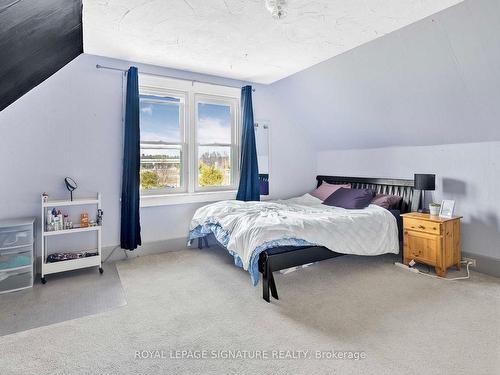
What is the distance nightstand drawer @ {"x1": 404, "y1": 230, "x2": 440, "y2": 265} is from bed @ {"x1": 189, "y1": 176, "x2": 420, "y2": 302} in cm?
13

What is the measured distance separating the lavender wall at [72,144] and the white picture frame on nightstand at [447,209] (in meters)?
3.38

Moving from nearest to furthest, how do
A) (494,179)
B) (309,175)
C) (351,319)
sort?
(351,319) < (494,179) < (309,175)

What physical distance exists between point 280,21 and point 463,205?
2936 mm

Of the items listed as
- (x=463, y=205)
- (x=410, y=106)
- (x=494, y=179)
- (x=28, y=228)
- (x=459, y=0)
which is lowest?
(x=28, y=228)

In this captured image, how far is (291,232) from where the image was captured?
2740 mm

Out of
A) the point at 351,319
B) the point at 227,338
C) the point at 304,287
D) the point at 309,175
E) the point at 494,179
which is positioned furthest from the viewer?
the point at 309,175

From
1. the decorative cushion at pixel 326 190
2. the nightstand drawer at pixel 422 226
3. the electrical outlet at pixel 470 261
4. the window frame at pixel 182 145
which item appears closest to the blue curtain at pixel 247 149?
the window frame at pixel 182 145

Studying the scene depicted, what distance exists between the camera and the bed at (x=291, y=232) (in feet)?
8.75

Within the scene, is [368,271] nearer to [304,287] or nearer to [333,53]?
[304,287]

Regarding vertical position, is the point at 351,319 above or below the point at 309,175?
below

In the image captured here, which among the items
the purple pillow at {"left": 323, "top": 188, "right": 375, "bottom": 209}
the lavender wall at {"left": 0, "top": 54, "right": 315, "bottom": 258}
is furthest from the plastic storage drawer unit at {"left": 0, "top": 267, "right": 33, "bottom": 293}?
the purple pillow at {"left": 323, "top": 188, "right": 375, "bottom": 209}

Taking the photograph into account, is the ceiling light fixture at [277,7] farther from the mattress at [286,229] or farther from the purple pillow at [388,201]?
the purple pillow at [388,201]

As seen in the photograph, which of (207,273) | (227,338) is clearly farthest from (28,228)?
(227,338)

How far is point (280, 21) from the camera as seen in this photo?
8.87 ft
